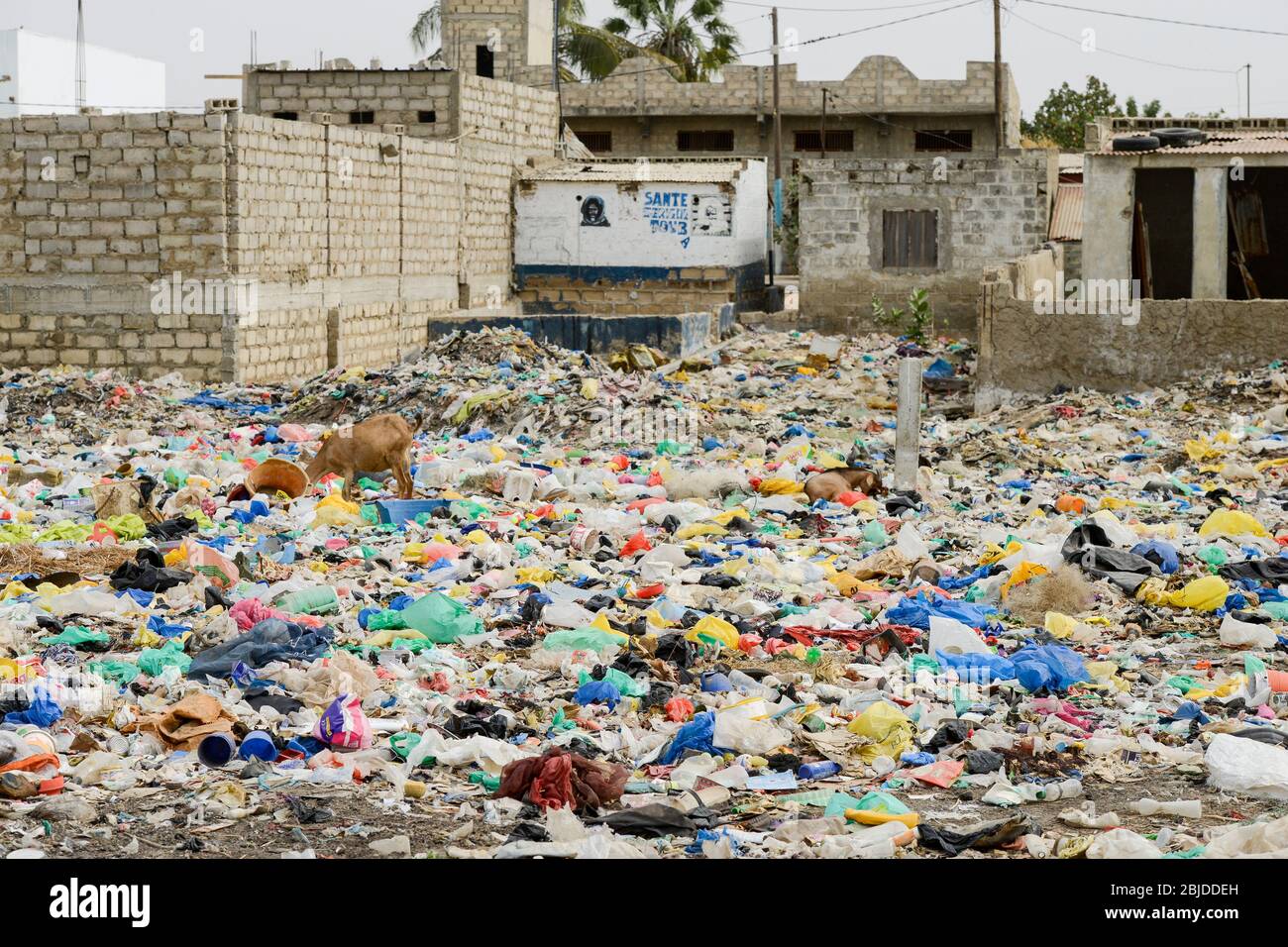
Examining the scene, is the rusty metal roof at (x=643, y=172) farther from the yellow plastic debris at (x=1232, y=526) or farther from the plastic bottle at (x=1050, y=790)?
the plastic bottle at (x=1050, y=790)

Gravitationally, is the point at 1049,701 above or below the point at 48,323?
below

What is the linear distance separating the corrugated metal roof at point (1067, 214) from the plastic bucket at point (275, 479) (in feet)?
61.8

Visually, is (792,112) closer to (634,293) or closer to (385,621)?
(634,293)

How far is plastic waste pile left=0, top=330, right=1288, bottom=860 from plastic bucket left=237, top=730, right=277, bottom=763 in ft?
0.04

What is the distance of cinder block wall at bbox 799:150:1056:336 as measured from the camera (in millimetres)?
23266

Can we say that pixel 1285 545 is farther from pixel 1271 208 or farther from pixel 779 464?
pixel 1271 208

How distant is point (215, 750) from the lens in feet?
17.8

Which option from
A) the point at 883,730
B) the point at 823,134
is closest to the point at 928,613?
the point at 883,730

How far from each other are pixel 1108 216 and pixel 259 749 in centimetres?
1433

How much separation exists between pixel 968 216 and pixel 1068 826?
19418 millimetres

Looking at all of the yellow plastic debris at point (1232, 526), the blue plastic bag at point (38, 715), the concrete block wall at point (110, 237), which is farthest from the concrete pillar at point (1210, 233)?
the blue plastic bag at point (38, 715)

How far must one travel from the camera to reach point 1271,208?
1750cm

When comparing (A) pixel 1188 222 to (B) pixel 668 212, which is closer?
(A) pixel 1188 222
